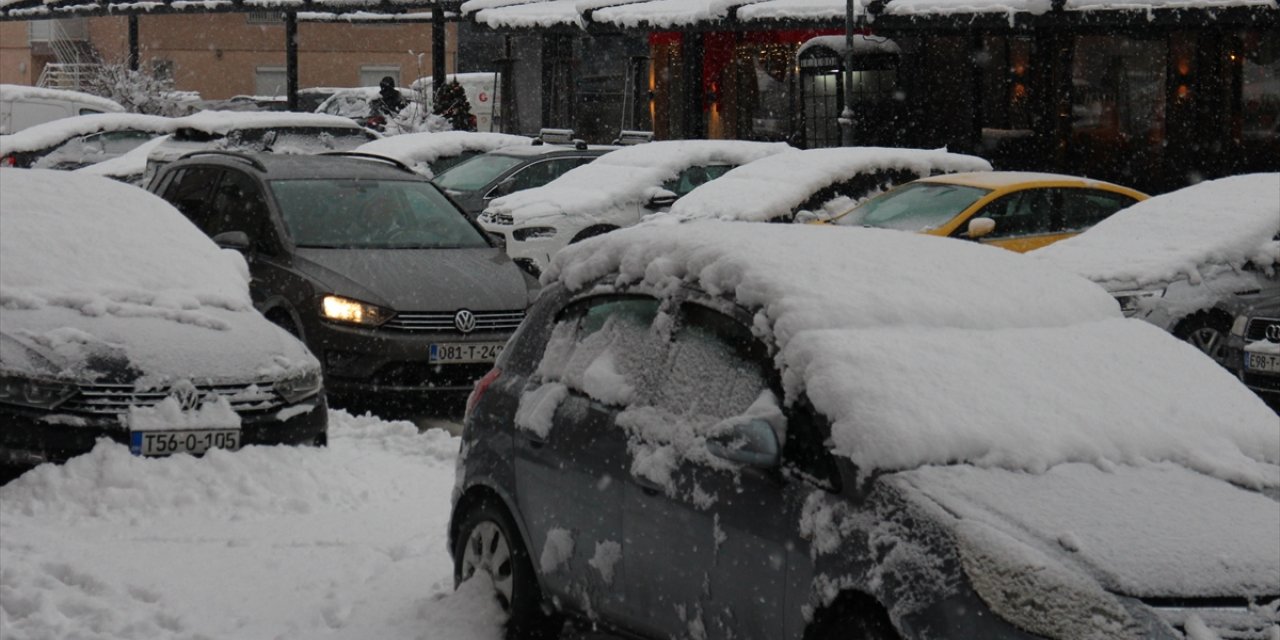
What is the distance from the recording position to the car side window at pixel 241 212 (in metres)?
12.1

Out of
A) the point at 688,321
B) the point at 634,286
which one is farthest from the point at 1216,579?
the point at 634,286

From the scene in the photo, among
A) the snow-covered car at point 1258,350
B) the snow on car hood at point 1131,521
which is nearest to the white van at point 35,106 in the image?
the snow-covered car at point 1258,350

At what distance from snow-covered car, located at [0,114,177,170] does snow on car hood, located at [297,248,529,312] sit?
626 inches

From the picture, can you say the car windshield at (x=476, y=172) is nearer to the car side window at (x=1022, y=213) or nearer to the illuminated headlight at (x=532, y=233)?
the illuminated headlight at (x=532, y=233)

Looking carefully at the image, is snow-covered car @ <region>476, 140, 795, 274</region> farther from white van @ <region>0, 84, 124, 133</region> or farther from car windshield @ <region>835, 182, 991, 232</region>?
white van @ <region>0, 84, 124, 133</region>

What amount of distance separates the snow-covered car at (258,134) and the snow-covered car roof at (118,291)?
14524mm

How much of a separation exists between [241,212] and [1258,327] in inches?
268

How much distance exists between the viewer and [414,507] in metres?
8.31

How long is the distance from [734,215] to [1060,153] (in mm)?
10448

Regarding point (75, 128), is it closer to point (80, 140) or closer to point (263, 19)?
point (80, 140)

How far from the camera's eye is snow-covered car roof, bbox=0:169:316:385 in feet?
27.2

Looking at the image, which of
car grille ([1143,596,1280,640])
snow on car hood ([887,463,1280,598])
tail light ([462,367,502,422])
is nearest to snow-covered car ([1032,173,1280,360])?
tail light ([462,367,502,422])

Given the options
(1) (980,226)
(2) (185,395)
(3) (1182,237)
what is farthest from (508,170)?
(2) (185,395)

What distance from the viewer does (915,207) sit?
49.7ft
